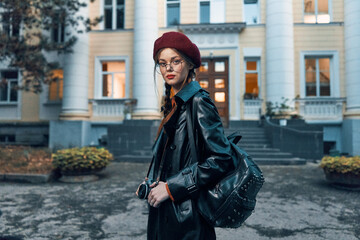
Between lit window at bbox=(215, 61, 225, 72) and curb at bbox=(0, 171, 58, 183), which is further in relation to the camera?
lit window at bbox=(215, 61, 225, 72)

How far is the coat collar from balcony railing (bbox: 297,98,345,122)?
12878mm

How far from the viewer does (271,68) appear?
12633mm

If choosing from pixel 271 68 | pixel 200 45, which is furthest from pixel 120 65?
pixel 271 68

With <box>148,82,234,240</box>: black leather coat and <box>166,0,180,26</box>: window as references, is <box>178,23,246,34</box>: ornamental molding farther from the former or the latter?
<box>148,82,234,240</box>: black leather coat

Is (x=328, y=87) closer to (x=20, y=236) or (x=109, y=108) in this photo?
(x=109, y=108)

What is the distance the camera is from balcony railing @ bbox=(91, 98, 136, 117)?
44.8ft

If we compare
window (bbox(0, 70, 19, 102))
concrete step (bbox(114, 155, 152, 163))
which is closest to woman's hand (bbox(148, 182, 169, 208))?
concrete step (bbox(114, 155, 152, 163))

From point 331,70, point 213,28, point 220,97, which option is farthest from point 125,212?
point 331,70

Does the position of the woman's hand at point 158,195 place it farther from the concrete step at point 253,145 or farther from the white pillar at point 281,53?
the white pillar at point 281,53

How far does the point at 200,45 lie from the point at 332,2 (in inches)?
289

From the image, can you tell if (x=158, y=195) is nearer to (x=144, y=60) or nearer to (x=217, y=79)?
(x=144, y=60)

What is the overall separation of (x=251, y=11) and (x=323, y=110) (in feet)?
21.7

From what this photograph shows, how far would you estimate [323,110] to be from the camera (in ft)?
41.7

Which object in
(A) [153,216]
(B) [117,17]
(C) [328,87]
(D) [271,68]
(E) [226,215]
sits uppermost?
(B) [117,17]
